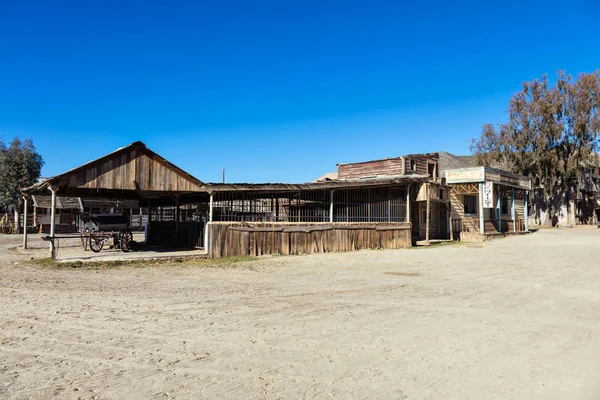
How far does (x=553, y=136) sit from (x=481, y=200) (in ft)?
60.6


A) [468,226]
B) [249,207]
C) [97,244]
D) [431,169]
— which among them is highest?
[431,169]

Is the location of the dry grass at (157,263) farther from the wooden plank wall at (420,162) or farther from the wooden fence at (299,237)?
the wooden plank wall at (420,162)

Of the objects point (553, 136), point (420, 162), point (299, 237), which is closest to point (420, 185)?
point (299, 237)

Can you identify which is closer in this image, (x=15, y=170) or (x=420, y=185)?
(x=420, y=185)

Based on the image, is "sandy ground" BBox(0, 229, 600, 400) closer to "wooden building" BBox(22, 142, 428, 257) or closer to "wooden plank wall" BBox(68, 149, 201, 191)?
"wooden plank wall" BBox(68, 149, 201, 191)

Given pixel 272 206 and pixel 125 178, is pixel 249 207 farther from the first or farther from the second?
pixel 125 178

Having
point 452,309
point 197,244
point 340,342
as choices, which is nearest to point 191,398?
point 340,342

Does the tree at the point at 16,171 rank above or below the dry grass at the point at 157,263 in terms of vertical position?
above

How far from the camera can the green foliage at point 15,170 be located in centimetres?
3522

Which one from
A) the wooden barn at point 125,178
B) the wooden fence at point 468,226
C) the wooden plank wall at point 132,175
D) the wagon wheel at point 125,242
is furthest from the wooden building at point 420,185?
the wagon wheel at point 125,242

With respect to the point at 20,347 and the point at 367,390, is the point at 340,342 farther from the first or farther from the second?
the point at 20,347

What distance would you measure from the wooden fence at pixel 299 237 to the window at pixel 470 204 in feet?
29.7

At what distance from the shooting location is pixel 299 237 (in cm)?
1691

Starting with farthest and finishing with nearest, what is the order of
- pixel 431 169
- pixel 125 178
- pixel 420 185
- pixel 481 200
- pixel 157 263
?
pixel 431 169
pixel 481 200
pixel 420 185
pixel 125 178
pixel 157 263
